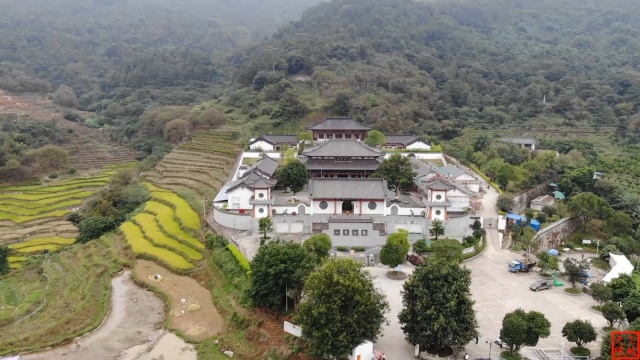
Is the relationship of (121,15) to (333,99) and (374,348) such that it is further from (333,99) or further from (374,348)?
(374,348)

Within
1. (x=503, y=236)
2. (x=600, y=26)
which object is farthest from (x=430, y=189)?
(x=600, y=26)

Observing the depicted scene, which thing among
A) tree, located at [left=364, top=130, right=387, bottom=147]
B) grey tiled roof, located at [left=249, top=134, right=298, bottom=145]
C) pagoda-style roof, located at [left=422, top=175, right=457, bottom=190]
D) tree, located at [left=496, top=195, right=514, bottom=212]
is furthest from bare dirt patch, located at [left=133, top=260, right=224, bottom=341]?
tree, located at [left=364, top=130, right=387, bottom=147]

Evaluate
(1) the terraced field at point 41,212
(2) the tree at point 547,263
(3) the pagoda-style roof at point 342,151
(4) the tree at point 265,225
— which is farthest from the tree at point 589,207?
(1) the terraced field at point 41,212

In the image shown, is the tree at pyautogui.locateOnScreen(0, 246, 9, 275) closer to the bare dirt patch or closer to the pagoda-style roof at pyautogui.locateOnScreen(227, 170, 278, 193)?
the bare dirt patch

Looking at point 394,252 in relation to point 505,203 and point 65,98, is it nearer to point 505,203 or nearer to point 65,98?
point 505,203

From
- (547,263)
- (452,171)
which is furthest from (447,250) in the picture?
(452,171)

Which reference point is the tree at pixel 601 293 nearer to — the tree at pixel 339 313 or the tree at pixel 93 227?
the tree at pixel 339 313
